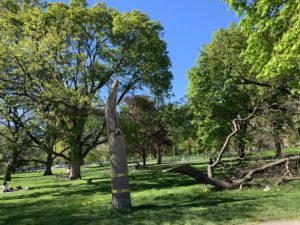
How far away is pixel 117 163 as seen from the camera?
1190 cm

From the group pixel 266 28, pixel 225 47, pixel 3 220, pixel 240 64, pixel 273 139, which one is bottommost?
pixel 3 220

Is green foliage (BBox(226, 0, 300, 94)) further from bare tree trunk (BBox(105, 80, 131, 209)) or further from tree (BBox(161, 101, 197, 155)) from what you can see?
tree (BBox(161, 101, 197, 155))

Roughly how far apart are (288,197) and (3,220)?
884 centimetres

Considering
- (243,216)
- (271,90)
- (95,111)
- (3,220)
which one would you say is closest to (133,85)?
(271,90)

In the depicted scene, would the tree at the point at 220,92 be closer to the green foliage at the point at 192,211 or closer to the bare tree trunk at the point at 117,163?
the green foliage at the point at 192,211

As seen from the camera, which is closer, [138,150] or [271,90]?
[271,90]

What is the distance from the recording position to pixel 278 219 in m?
8.77

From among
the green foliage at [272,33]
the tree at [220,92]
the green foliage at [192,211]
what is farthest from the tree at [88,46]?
the green foliage at [272,33]

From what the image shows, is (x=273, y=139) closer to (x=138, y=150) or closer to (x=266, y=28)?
(x=266, y=28)

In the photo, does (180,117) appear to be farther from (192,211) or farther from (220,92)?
(192,211)

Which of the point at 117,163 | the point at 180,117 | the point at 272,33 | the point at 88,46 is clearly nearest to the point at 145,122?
the point at 180,117

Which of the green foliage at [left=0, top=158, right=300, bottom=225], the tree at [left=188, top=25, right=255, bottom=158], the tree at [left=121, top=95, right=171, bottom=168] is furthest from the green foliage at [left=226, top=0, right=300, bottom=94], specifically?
the tree at [left=121, top=95, right=171, bottom=168]

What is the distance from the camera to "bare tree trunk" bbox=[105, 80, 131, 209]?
1173cm

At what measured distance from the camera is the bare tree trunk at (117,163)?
38.5 ft
